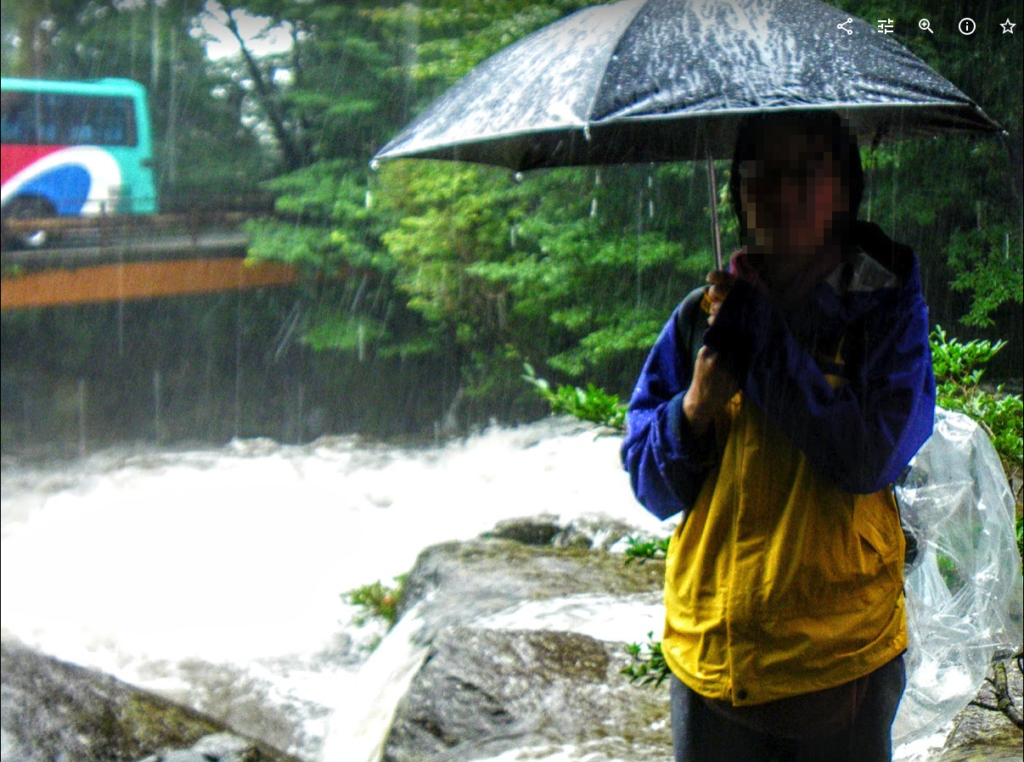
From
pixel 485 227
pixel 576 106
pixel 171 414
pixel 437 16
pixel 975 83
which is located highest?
pixel 437 16

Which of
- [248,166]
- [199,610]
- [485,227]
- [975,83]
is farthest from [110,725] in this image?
[248,166]

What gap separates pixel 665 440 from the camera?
1.61 meters

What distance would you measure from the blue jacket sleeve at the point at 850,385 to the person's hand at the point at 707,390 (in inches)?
0.6

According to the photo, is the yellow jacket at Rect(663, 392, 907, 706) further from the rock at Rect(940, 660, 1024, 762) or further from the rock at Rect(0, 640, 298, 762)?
the rock at Rect(0, 640, 298, 762)

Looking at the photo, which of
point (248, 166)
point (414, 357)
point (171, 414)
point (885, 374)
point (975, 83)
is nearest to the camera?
point (885, 374)

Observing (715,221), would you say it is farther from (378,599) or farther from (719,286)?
(378,599)

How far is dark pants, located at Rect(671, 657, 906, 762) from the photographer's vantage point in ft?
5.20

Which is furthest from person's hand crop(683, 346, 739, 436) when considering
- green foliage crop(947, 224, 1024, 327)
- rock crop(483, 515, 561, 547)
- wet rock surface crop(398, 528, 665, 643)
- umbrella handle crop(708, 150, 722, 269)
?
green foliage crop(947, 224, 1024, 327)

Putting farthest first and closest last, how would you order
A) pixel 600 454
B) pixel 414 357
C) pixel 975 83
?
pixel 414 357 < pixel 600 454 < pixel 975 83

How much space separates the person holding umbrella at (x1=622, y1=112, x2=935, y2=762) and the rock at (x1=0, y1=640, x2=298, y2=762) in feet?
13.6

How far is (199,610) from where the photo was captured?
34.4 feet

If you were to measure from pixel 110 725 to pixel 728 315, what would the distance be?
5.27 metres

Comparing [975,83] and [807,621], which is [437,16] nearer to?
[975,83]

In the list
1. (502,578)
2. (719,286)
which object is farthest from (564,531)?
(719,286)
